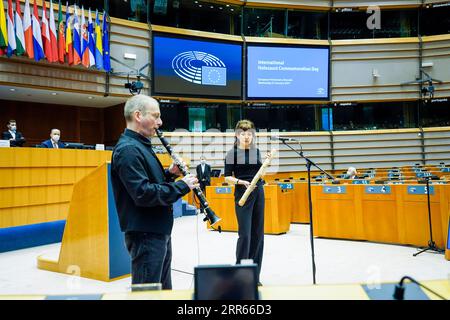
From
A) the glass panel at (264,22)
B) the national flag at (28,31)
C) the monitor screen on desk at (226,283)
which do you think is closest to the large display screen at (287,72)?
the glass panel at (264,22)

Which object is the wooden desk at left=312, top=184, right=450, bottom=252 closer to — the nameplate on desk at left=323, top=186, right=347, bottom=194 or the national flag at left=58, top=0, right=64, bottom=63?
the nameplate on desk at left=323, top=186, right=347, bottom=194

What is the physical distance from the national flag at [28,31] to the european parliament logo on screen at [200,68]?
14.2 ft

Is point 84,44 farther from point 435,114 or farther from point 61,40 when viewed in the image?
point 435,114

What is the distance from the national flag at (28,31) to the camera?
835cm

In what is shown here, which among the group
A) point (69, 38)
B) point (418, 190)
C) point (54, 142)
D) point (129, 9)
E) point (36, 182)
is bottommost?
point (418, 190)

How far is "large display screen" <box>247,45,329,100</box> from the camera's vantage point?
13.1 m

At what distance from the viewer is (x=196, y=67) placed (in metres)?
12.1

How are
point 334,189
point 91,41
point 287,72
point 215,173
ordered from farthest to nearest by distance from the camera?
1. point 287,72
2. point 215,173
3. point 91,41
4. point 334,189

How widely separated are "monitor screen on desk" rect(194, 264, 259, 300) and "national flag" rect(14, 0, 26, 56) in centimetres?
903

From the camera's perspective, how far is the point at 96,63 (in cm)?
982

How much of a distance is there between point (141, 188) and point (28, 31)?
8.40 m

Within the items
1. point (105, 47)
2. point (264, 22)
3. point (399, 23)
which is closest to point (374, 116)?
point (399, 23)

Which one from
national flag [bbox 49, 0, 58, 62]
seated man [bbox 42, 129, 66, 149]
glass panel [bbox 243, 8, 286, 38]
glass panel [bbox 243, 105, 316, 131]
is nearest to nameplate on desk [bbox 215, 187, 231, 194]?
seated man [bbox 42, 129, 66, 149]

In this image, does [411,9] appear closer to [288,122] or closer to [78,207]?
[288,122]
